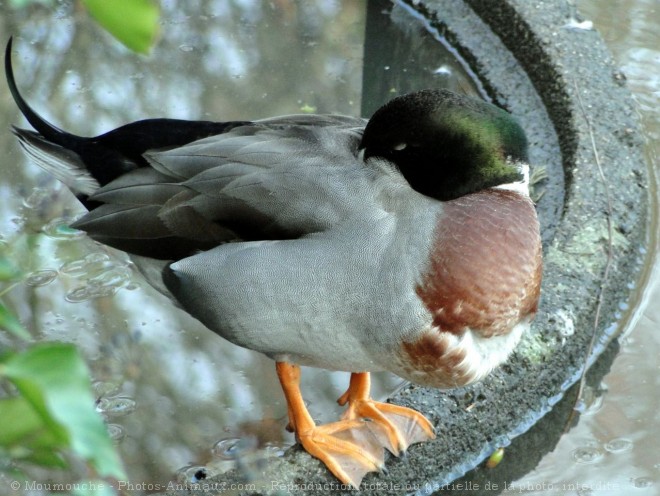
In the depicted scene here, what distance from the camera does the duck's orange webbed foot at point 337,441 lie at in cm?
251

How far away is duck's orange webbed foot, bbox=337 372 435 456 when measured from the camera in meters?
2.61

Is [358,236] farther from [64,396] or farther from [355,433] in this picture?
[64,396]

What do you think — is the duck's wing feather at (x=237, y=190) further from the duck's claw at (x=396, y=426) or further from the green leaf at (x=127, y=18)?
the green leaf at (x=127, y=18)

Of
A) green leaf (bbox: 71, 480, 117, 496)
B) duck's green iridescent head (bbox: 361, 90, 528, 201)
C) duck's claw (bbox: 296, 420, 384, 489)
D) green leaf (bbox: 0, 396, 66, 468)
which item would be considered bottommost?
duck's claw (bbox: 296, 420, 384, 489)

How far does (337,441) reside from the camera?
2.60 metres

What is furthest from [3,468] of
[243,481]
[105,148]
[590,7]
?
[590,7]

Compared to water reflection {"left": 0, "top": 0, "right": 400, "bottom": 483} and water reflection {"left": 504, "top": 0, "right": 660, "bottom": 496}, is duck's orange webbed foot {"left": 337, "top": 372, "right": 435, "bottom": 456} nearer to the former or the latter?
water reflection {"left": 0, "top": 0, "right": 400, "bottom": 483}

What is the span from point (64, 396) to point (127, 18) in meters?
0.28

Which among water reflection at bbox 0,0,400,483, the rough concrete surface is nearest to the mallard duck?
the rough concrete surface

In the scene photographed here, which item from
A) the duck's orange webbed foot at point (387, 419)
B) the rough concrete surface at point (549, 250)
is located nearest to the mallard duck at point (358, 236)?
the duck's orange webbed foot at point (387, 419)

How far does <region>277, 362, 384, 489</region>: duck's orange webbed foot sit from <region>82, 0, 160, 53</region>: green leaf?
196cm

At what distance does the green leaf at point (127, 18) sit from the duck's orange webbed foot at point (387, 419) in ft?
6.77

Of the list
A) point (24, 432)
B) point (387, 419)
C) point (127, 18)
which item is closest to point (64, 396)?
point (24, 432)

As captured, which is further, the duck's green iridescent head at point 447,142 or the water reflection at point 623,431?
the water reflection at point 623,431
